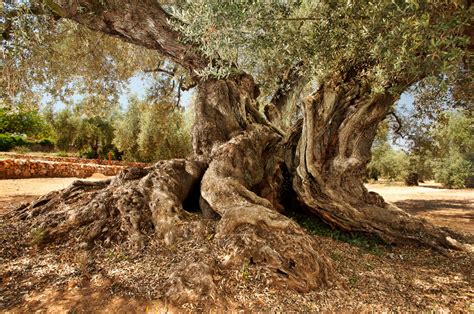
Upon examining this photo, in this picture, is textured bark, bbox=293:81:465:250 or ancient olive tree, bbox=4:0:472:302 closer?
ancient olive tree, bbox=4:0:472:302

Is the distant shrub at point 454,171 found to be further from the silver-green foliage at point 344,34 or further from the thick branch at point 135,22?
the thick branch at point 135,22

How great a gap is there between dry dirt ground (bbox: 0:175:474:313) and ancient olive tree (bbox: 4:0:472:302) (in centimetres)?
28

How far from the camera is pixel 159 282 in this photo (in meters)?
3.29

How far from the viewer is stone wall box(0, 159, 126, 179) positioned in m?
14.4

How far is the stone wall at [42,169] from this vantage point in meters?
14.4

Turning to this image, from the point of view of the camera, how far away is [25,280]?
338cm

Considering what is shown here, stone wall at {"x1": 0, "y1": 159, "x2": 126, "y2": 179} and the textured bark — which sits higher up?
the textured bark

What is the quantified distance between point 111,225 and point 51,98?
343 inches

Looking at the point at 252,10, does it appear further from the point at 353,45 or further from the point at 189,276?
the point at 189,276

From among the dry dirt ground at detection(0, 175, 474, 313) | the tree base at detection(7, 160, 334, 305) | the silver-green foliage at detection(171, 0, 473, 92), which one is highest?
the silver-green foliage at detection(171, 0, 473, 92)

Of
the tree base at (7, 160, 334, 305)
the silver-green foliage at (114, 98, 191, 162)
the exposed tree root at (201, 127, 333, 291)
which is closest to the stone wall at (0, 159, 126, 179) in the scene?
the silver-green foliage at (114, 98, 191, 162)

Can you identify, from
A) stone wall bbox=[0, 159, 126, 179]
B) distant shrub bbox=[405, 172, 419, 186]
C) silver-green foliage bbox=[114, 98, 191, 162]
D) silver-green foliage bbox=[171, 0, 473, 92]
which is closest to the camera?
silver-green foliage bbox=[171, 0, 473, 92]

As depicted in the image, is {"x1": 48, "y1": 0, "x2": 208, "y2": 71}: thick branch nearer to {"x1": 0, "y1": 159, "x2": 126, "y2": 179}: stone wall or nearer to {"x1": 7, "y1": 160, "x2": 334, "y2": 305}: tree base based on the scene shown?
{"x1": 7, "y1": 160, "x2": 334, "y2": 305}: tree base

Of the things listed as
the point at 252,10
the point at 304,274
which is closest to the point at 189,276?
the point at 304,274
